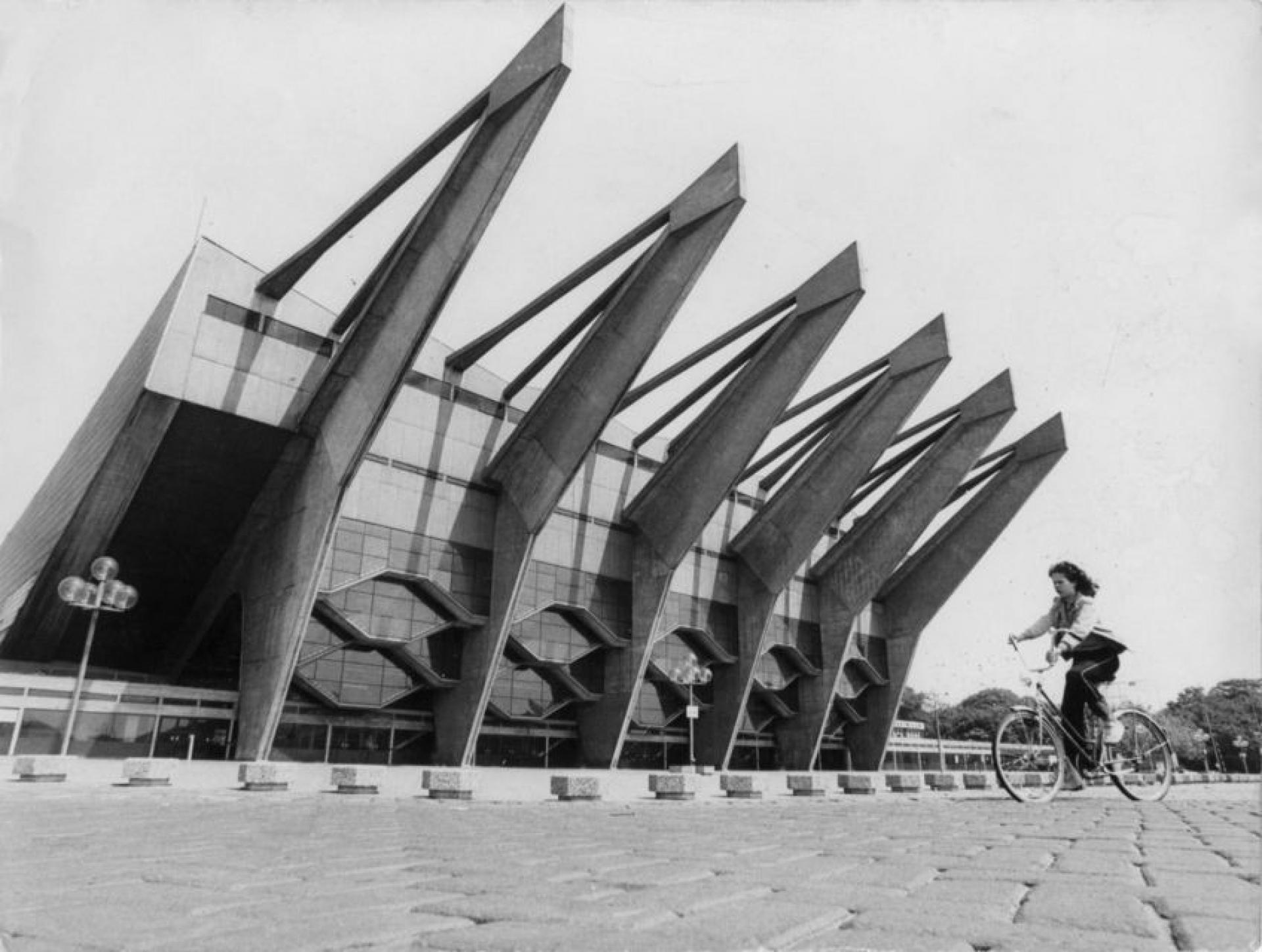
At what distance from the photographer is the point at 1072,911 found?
8.95ft

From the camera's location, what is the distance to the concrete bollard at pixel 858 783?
1758 centimetres

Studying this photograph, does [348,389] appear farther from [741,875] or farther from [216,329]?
[741,875]

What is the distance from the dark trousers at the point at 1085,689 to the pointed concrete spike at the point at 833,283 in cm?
1931

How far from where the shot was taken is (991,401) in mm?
33812

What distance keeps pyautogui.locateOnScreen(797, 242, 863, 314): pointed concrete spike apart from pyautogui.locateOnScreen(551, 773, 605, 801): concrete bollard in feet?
61.0

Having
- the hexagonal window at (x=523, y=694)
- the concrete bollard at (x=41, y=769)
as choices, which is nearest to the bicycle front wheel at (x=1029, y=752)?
the concrete bollard at (x=41, y=769)

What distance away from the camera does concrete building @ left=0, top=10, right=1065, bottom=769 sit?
74.5 ft

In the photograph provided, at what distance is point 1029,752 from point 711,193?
1773 cm

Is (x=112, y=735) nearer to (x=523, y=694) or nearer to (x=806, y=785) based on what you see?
(x=523, y=694)

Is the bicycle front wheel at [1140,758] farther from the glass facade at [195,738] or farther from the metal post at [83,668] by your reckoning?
the glass facade at [195,738]

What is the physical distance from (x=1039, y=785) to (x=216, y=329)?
24.0 m

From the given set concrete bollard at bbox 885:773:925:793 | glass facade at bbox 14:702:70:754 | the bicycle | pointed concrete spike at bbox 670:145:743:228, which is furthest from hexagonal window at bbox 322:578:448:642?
the bicycle

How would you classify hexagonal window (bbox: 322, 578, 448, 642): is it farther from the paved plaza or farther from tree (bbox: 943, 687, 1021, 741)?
tree (bbox: 943, 687, 1021, 741)

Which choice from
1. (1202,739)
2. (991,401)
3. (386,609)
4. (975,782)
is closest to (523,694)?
(386,609)
